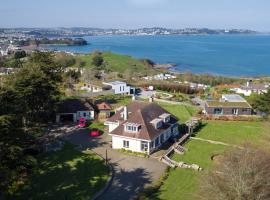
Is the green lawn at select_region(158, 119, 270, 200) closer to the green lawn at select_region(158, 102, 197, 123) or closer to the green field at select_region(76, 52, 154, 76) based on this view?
the green lawn at select_region(158, 102, 197, 123)

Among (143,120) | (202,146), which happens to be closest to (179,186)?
(143,120)

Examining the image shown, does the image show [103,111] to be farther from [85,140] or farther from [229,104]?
[229,104]

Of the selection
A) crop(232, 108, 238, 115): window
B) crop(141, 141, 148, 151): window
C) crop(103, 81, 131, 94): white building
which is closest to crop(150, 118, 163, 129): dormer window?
crop(141, 141, 148, 151): window

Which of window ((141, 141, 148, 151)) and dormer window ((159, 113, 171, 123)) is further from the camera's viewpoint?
dormer window ((159, 113, 171, 123))

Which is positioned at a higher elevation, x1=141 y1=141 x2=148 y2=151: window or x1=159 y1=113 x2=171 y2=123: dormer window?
x1=159 y1=113 x2=171 y2=123: dormer window

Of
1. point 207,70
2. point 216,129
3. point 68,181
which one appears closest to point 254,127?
point 216,129

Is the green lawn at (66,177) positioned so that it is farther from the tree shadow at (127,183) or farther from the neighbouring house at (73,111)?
the neighbouring house at (73,111)
